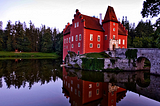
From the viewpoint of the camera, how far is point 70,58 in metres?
26.7

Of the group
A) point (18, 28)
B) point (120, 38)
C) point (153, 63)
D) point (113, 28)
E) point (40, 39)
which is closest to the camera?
point (153, 63)

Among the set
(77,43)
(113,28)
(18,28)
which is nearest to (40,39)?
(18,28)

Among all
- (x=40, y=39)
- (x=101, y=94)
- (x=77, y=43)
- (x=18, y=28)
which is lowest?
(x=101, y=94)

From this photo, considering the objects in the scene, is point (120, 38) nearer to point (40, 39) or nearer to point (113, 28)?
point (113, 28)

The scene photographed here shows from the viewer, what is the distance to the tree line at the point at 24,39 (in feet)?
222

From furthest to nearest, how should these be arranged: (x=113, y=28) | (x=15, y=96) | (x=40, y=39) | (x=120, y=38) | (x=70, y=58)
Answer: (x=40, y=39), (x=120, y=38), (x=113, y=28), (x=70, y=58), (x=15, y=96)

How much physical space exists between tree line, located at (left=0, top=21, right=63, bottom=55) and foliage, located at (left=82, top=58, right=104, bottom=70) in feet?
134

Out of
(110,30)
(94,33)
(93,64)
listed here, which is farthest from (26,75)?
(110,30)


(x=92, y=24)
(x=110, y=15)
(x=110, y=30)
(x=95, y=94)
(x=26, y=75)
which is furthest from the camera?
(x=92, y=24)

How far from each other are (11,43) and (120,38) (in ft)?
210

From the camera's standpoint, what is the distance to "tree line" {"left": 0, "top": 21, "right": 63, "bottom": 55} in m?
67.6

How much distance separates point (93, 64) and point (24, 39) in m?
61.8

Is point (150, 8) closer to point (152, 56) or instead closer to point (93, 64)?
point (152, 56)

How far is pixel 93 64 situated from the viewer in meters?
22.1
